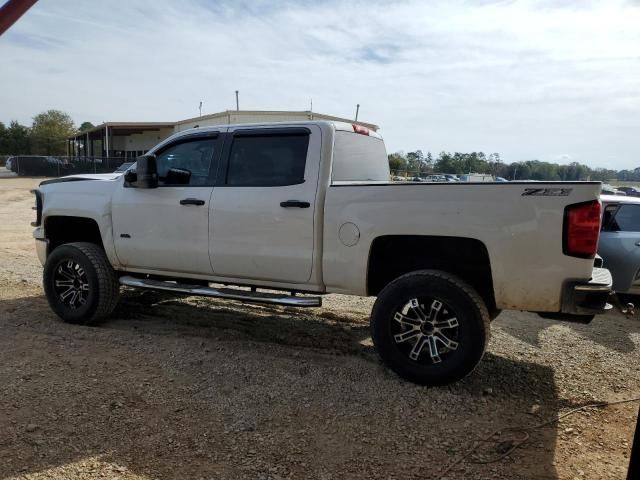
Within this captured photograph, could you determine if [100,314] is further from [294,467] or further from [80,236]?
[294,467]

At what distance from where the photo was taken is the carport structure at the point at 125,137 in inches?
1444

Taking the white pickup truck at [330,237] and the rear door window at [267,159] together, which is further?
the rear door window at [267,159]

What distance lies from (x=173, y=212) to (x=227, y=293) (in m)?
0.97

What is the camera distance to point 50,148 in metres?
64.3

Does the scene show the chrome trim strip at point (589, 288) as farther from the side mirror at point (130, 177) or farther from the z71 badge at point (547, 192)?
the side mirror at point (130, 177)

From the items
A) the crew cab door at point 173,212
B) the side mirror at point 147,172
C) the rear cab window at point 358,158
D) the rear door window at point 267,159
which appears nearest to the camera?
the rear door window at point 267,159

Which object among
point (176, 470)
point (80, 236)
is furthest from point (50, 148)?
point (176, 470)

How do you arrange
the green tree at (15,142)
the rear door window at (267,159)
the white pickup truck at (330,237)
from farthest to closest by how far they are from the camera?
the green tree at (15,142), the rear door window at (267,159), the white pickup truck at (330,237)

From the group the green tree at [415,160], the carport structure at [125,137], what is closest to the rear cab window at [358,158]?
the green tree at [415,160]

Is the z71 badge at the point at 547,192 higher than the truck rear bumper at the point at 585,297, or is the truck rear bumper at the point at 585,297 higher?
the z71 badge at the point at 547,192

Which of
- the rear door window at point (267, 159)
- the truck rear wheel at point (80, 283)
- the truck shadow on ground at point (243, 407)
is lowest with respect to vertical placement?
the truck shadow on ground at point (243, 407)

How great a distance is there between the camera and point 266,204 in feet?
15.5

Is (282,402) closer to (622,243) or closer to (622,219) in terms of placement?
(622,243)

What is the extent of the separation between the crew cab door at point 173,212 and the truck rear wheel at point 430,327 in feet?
6.15
